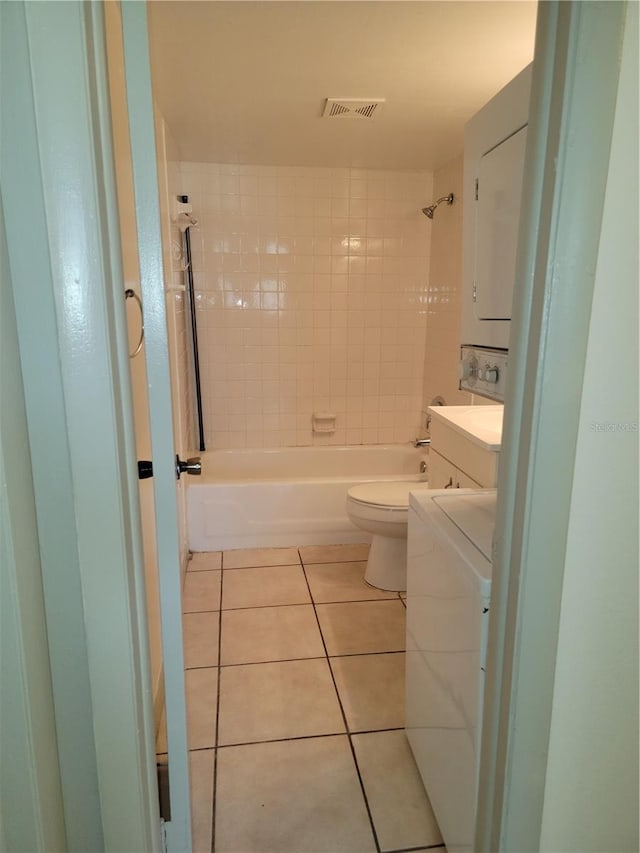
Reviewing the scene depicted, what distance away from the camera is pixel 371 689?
1872 mm

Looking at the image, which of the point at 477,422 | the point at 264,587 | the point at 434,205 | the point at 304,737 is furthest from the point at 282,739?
the point at 434,205

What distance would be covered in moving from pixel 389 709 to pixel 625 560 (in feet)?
3.99

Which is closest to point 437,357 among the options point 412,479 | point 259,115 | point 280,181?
point 412,479

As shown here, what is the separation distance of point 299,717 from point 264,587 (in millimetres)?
887

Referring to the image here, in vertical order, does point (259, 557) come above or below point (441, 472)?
below

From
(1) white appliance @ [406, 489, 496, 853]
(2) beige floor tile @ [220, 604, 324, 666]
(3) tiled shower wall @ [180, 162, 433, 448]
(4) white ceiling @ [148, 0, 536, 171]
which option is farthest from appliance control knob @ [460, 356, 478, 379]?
(3) tiled shower wall @ [180, 162, 433, 448]

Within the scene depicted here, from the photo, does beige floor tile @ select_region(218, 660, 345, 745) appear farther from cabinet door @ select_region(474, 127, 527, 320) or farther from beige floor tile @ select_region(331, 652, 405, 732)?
cabinet door @ select_region(474, 127, 527, 320)

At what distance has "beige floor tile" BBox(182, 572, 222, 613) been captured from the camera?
2416mm

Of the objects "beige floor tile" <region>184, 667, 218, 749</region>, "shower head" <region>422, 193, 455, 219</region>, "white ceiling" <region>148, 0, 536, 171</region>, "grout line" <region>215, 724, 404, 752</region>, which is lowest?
"grout line" <region>215, 724, 404, 752</region>

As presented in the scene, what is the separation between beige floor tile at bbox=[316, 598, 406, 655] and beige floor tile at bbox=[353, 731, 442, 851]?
436 millimetres

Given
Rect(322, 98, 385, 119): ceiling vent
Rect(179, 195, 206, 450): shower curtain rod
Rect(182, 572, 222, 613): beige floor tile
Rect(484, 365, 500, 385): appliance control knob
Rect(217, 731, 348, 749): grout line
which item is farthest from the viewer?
Rect(179, 195, 206, 450): shower curtain rod

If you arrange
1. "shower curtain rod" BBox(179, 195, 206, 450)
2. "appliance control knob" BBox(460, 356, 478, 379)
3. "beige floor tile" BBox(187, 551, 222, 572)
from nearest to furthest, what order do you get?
"appliance control knob" BBox(460, 356, 478, 379), "beige floor tile" BBox(187, 551, 222, 572), "shower curtain rod" BBox(179, 195, 206, 450)

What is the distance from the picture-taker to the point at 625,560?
0.86m

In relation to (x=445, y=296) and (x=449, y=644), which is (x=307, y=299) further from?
(x=449, y=644)
